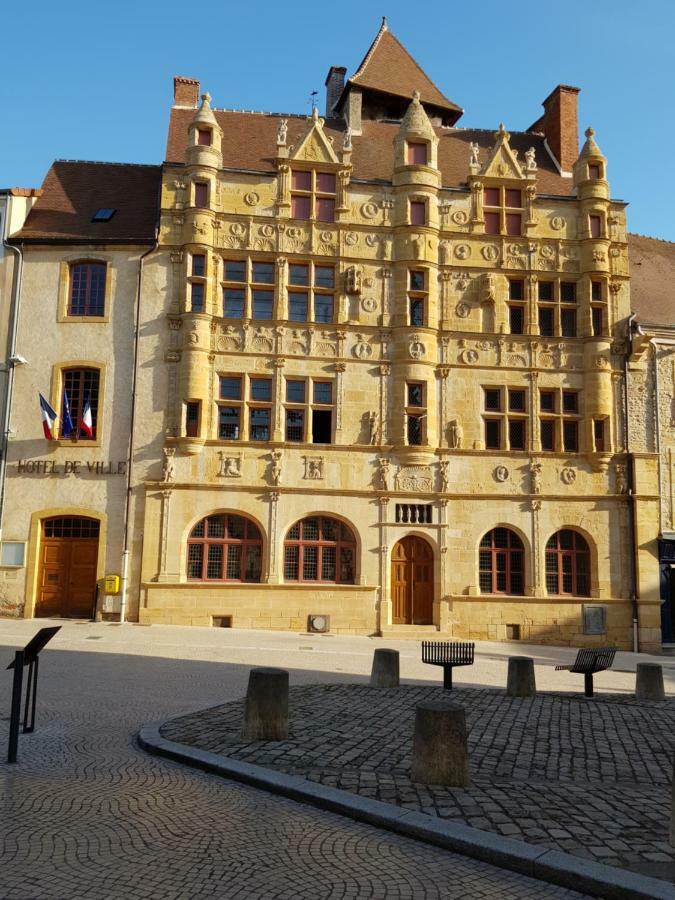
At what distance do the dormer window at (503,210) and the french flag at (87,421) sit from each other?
13.1 metres

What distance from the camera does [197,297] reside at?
22.0m

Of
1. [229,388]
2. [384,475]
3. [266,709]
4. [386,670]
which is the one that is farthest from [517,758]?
[229,388]

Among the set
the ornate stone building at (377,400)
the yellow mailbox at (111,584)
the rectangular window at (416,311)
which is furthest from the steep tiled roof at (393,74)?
the yellow mailbox at (111,584)

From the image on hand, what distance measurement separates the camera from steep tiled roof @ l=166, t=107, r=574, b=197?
24.0 meters

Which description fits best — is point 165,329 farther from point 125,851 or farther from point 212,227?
point 125,851

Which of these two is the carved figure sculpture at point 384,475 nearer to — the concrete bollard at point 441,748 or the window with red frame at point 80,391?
the window with red frame at point 80,391

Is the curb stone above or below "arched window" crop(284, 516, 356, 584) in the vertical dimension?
below

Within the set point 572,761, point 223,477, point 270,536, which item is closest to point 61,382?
point 223,477

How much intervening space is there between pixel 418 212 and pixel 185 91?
31.2 feet

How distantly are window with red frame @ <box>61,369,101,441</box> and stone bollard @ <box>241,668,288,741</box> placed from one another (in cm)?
1486

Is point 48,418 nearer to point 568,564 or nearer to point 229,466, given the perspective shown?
point 229,466

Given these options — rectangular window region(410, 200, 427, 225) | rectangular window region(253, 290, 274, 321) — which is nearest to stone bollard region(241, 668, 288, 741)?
rectangular window region(253, 290, 274, 321)

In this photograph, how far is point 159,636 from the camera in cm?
1775

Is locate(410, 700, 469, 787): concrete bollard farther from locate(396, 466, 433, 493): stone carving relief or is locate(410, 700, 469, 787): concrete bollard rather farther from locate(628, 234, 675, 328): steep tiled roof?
locate(628, 234, 675, 328): steep tiled roof
